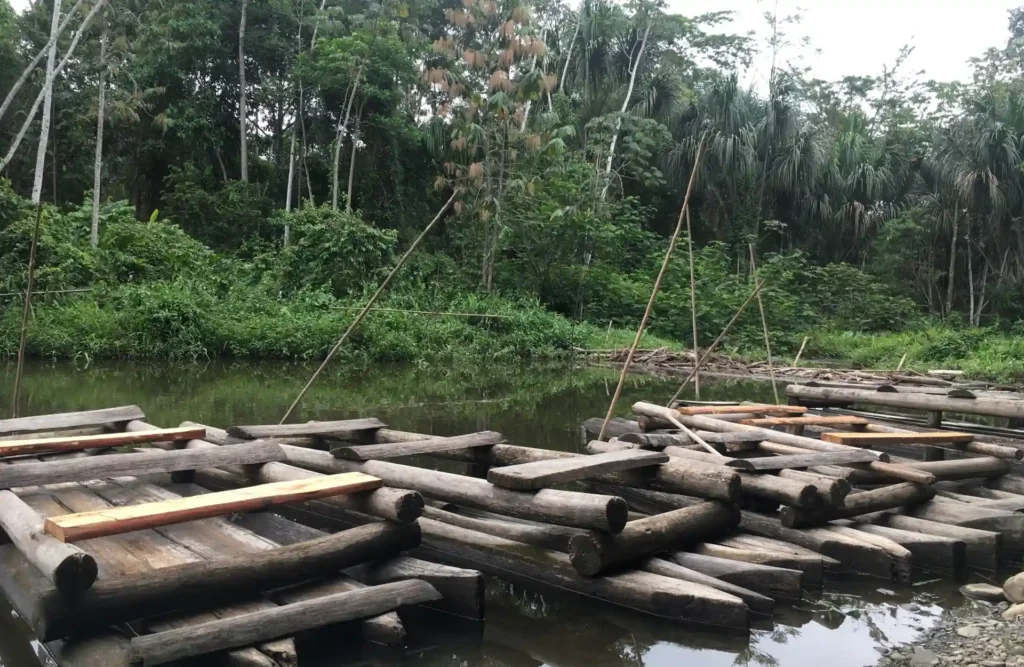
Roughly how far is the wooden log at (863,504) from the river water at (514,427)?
380 mm

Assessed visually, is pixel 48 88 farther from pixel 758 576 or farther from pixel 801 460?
pixel 758 576

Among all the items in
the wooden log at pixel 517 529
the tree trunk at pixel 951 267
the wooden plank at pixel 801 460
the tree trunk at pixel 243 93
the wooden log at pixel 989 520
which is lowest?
the wooden log at pixel 517 529

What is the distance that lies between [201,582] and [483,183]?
60.4 feet

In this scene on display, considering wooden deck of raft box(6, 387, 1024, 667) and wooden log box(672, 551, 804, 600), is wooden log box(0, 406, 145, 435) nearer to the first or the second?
wooden deck of raft box(6, 387, 1024, 667)

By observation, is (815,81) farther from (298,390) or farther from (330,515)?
(330,515)

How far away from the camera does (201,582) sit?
139 inches

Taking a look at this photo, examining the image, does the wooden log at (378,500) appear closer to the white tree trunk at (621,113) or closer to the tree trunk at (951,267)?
the white tree trunk at (621,113)

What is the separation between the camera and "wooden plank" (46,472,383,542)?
3.58m

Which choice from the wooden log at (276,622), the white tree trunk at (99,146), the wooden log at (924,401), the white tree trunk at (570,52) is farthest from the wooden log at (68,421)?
the white tree trunk at (570,52)

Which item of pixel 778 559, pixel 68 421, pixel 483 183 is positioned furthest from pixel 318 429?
pixel 483 183

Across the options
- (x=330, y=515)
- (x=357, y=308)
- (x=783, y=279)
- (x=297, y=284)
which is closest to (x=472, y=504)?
(x=330, y=515)

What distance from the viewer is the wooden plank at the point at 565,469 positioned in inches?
175

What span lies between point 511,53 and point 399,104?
6.35m

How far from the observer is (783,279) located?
23938 mm
